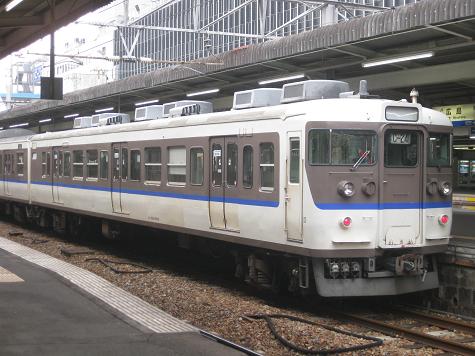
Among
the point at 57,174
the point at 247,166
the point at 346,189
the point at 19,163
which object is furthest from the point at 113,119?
the point at 346,189

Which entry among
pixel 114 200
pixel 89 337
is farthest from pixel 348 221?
pixel 114 200

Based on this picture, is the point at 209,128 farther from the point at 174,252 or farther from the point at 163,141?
the point at 174,252

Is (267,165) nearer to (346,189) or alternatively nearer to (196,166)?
(346,189)

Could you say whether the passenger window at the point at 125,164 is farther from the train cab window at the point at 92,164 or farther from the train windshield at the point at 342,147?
the train windshield at the point at 342,147

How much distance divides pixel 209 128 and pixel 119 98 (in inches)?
693

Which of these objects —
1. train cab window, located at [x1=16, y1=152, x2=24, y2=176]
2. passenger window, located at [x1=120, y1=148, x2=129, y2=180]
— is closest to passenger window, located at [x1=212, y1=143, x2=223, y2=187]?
passenger window, located at [x1=120, y1=148, x2=129, y2=180]

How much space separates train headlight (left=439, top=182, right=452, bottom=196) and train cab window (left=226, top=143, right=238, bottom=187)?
3210 mm

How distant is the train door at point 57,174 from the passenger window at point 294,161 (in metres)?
10.3

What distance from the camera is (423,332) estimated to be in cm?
862

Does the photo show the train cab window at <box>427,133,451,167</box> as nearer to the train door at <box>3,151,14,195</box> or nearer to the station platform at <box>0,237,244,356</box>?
the station platform at <box>0,237,244,356</box>

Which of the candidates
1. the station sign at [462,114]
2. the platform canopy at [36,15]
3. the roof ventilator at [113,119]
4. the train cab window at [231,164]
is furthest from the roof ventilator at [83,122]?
the station sign at [462,114]

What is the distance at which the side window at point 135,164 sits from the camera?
13633 mm

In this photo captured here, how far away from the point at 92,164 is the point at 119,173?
1.74m

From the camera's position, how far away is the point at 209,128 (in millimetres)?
11117
